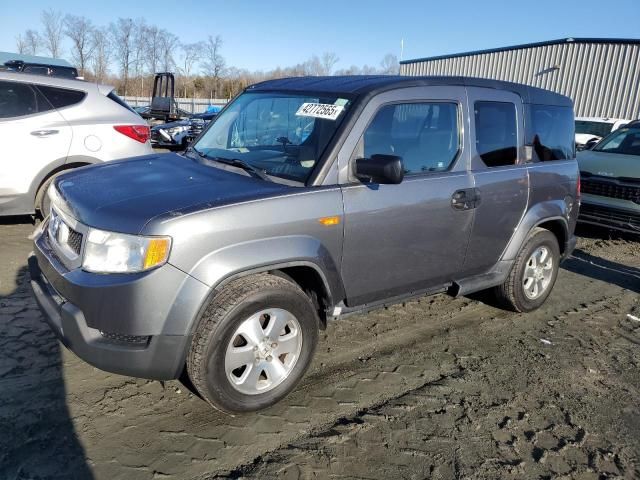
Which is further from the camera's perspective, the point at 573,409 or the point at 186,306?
the point at 573,409

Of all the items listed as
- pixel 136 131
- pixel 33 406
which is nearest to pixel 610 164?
pixel 136 131

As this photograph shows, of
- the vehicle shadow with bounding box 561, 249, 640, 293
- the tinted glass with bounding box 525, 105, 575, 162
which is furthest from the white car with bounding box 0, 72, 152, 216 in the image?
the vehicle shadow with bounding box 561, 249, 640, 293

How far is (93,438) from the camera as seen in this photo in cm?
268

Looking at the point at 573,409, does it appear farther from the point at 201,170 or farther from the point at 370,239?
the point at 201,170

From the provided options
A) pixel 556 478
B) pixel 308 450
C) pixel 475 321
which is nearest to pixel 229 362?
pixel 308 450

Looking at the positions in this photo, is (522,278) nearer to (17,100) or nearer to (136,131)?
(136,131)

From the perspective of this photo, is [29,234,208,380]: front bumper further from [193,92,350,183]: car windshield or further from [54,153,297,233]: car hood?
[193,92,350,183]: car windshield

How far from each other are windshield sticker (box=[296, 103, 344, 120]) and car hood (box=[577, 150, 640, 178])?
5.63m

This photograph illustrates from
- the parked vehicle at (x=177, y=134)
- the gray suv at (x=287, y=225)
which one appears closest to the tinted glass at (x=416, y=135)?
the gray suv at (x=287, y=225)

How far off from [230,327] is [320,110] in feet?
5.10

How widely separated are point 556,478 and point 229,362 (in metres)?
1.80

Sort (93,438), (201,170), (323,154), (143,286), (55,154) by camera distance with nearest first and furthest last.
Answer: (143,286) < (93,438) < (323,154) < (201,170) < (55,154)

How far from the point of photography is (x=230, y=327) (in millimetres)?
2717

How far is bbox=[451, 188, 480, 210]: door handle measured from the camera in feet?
11.9
